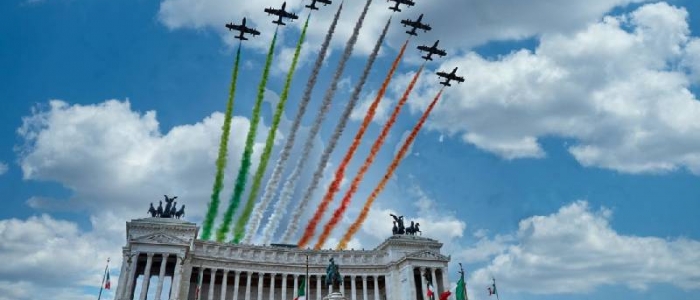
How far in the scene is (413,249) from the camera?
3514 inches

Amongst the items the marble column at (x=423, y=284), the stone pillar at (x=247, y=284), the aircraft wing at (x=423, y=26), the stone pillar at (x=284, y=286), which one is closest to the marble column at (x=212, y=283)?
the stone pillar at (x=247, y=284)

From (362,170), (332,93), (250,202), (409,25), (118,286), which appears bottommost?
(118,286)

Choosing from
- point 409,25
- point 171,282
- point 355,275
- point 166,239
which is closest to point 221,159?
point 166,239

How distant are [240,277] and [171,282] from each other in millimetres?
11908

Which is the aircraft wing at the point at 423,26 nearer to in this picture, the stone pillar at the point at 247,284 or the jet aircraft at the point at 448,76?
the jet aircraft at the point at 448,76

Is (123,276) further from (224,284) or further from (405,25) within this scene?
(405,25)

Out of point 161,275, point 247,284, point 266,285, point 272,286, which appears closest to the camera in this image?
point 161,275

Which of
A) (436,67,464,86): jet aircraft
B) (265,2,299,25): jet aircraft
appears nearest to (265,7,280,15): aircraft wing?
(265,2,299,25): jet aircraft

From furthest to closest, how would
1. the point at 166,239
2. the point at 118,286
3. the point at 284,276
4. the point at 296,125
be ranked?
the point at 284,276 < the point at 296,125 < the point at 166,239 < the point at 118,286

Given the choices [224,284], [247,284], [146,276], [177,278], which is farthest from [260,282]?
[146,276]

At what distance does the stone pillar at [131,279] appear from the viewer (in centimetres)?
6650

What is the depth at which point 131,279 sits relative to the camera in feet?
221

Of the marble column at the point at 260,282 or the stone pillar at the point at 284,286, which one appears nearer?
the marble column at the point at 260,282

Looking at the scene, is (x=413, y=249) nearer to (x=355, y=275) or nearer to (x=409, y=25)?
(x=355, y=275)
